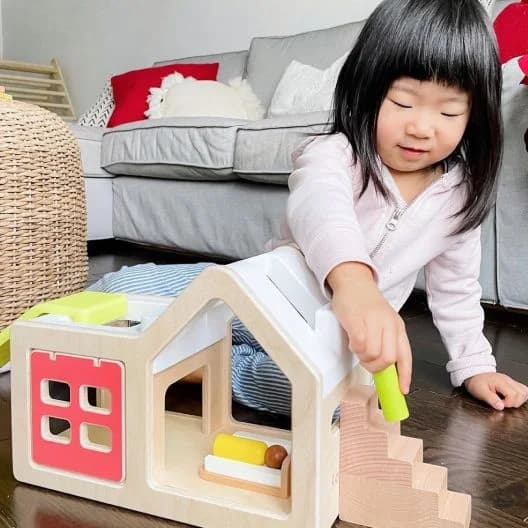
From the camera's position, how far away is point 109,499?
2.11ft

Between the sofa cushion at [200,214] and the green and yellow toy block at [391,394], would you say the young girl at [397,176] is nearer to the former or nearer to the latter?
the green and yellow toy block at [391,394]

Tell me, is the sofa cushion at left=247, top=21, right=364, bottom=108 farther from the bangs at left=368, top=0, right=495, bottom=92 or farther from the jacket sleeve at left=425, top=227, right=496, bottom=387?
the bangs at left=368, top=0, right=495, bottom=92

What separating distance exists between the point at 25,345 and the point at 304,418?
0.29 m

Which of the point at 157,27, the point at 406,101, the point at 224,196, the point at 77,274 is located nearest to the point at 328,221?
the point at 406,101

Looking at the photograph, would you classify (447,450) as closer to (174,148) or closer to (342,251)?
(342,251)

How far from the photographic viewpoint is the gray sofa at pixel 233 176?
1427 millimetres

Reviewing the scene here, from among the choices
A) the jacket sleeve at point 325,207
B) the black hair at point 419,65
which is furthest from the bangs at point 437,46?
the jacket sleeve at point 325,207

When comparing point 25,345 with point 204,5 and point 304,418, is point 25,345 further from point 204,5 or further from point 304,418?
point 204,5

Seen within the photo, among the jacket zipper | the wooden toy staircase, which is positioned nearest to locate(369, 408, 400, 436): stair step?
the wooden toy staircase

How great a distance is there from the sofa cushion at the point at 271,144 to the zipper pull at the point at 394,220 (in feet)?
2.84

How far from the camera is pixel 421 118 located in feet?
2.44

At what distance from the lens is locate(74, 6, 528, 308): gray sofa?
143 cm

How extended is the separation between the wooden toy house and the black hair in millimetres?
190

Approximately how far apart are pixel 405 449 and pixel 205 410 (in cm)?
23
